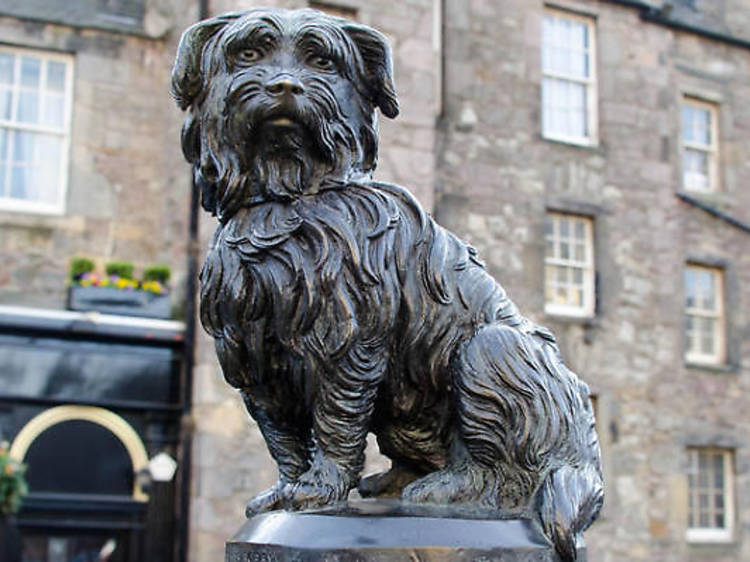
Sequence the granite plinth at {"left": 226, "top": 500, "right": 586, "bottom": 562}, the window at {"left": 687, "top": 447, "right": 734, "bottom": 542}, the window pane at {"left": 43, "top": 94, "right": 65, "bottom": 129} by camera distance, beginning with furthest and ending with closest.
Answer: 1. the window at {"left": 687, "top": 447, "right": 734, "bottom": 542}
2. the window pane at {"left": 43, "top": 94, "right": 65, "bottom": 129}
3. the granite plinth at {"left": 226, "top": 500, "right": 586, "bottom": 562}

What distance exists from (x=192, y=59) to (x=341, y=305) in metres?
0.75

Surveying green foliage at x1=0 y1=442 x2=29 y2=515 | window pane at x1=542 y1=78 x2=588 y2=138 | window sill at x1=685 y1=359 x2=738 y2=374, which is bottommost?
green foliage at x1=0 y1=442 x2=29 y2=515

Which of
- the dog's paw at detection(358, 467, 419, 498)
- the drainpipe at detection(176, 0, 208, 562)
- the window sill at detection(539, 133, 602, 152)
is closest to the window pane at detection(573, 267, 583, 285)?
the window sill at detection(539, 133, 602, 152)

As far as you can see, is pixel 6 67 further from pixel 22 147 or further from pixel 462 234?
pixel 462 234

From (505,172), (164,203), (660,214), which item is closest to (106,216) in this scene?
(164,203)

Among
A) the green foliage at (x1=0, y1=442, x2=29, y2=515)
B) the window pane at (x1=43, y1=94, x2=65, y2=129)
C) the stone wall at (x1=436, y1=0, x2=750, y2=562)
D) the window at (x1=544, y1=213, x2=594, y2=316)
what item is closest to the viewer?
the green foliage at (x1=0, y1=442, x2=29, y2=515)

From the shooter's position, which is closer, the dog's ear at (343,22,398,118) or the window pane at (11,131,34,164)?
the dog's ear at (343,22,398,118)

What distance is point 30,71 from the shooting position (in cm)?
1254

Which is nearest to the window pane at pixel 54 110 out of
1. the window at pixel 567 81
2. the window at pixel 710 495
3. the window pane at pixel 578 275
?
the window at pixel 567 81

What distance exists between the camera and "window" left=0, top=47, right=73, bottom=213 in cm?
1229

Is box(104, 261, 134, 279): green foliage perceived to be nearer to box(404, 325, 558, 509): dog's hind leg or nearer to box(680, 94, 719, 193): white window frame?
box(680, 94, 719, 193): white window frame

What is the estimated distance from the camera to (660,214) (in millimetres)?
15945

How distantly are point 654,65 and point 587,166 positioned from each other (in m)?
2.46

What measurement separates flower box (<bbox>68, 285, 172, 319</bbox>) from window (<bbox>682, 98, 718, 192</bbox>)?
9.47 m
